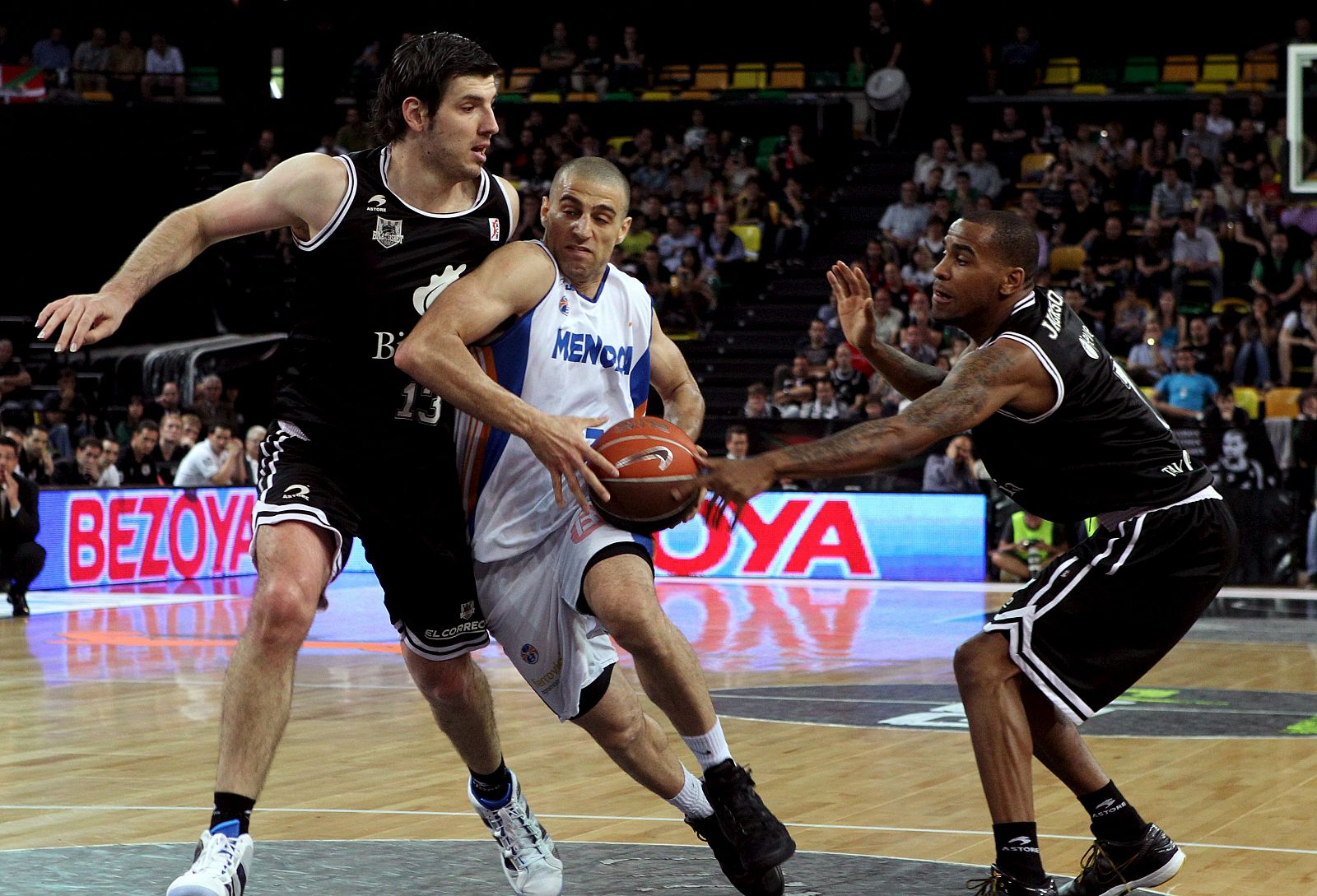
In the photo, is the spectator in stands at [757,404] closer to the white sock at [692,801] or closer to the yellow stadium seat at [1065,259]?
the yellow stadium seat at [1065,259]

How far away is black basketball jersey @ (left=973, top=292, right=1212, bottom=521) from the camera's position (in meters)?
4.50

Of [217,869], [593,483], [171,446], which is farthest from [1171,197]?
[217,869]

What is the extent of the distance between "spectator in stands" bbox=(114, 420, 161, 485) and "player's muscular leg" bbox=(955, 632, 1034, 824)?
1222cm

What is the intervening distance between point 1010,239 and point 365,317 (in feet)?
5.73

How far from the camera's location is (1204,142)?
62.0 ft

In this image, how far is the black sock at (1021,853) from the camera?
4301 mm

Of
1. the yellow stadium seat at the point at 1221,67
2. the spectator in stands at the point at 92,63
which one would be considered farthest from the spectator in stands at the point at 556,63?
the yellow stadium seat at the point at 1221,67

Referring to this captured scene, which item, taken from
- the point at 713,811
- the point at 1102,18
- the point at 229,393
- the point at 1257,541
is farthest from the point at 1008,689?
the point at 1102,18

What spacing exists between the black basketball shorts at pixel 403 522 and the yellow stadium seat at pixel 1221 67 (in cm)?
1908

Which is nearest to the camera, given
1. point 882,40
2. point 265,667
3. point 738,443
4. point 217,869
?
point 217,869

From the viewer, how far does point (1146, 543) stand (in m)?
4.54

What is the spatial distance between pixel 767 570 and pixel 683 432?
1121 cm

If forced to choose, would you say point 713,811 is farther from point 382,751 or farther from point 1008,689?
point 382,751

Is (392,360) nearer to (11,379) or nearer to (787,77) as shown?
(11,379)
